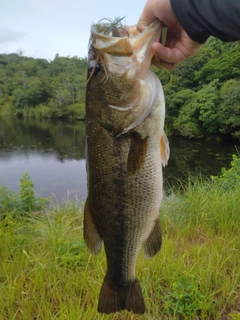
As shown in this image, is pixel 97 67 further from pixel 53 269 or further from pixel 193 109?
pixel 193 109

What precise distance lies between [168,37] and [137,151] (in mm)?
747

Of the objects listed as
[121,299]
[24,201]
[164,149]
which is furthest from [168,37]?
A: [24,201]

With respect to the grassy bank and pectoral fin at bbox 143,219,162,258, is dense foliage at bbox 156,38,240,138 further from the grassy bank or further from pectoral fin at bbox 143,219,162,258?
pectoral fin at bbox 143,219,162,258

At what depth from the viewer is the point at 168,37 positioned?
1680mm

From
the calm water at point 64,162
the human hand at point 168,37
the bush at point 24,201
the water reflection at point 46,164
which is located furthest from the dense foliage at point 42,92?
the human hand at point 168,37

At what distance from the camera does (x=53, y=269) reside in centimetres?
296

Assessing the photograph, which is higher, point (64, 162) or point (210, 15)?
point (210, 15)

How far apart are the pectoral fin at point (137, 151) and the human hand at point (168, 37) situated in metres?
0.45

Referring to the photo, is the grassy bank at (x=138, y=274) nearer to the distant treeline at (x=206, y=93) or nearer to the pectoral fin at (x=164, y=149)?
the pectoral fin at (x=164, y=149)

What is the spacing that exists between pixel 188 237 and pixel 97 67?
2.99m

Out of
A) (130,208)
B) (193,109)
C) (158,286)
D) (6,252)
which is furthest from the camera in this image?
(193,109)

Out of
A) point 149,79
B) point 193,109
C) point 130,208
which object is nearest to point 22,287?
point 130,208

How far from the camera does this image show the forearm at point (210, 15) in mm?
1309

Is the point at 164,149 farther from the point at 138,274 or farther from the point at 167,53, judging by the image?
the point at 138,274
